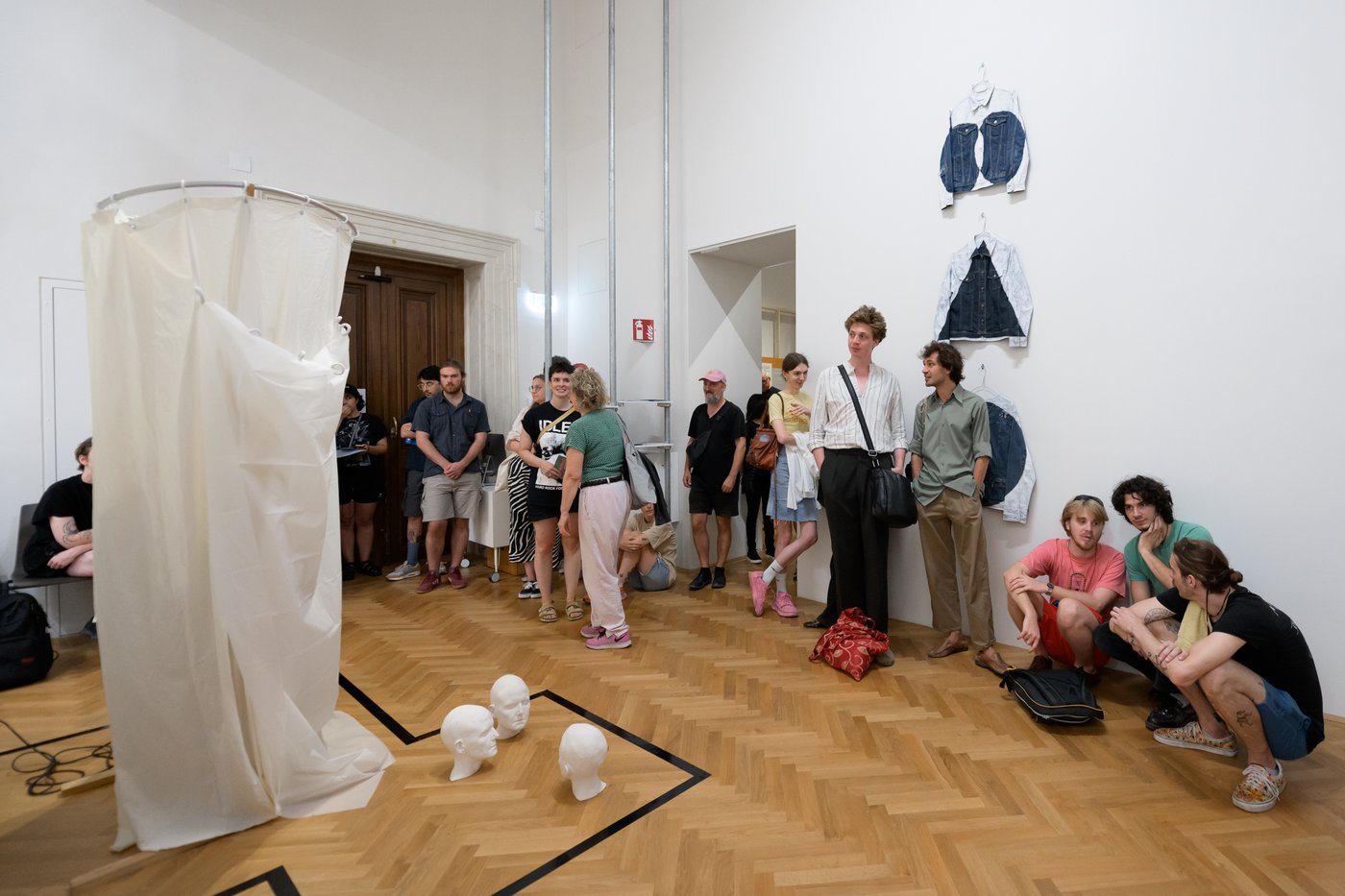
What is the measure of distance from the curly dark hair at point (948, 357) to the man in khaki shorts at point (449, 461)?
10.5 ft

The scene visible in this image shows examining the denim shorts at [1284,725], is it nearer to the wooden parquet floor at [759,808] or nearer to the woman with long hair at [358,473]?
the wooden parquet floor at [759,808]

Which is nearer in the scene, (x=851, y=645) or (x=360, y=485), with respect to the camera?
(x=851, y=645)

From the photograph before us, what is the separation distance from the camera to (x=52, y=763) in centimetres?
242

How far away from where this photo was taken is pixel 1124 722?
8.92 ft

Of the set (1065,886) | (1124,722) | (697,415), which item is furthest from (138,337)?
(1124,722)

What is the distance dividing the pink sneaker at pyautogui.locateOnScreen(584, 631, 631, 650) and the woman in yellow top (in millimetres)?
922

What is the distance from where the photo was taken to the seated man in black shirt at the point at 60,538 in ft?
11.4

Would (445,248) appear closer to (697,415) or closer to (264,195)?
(697,415)

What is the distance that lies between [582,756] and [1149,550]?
2.52 m

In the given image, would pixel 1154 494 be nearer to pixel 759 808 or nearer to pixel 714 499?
pixel 759 808

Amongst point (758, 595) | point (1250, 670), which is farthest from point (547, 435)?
point (1250, 670)

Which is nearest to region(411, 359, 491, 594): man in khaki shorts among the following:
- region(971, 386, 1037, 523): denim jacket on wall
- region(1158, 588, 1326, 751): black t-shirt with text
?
region(971, 386, 1037, 523): denim jacket on wall

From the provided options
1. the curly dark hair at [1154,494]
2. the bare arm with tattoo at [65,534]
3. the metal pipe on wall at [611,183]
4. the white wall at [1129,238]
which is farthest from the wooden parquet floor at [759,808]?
the metal pipe on wall at [611,183]

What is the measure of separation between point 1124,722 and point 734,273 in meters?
4.16
